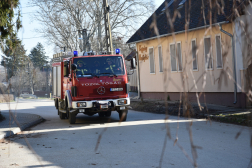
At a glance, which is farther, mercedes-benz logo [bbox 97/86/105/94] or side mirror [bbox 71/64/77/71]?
mercedes-benz logo [bbox 97/86/105/94]

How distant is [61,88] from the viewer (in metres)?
15.6

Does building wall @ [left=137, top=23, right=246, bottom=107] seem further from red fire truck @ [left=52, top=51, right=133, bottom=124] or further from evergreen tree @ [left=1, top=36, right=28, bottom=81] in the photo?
red fire truck @ [left=52, top=51, right=133, bottom=124]

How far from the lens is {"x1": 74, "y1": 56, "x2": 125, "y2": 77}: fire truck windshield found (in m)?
13.3

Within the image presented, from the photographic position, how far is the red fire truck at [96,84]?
12.9 metres

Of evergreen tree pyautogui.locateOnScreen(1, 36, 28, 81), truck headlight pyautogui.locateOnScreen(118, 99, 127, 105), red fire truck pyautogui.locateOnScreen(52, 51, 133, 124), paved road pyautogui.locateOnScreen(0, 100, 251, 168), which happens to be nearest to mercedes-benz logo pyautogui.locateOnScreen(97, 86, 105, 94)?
red fire truck pyautogui.locateOnScreen(52, 51, 133, 124)

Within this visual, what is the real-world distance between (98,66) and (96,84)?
2.60 feet

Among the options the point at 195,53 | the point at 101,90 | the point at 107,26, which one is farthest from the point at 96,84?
the point at 195,53

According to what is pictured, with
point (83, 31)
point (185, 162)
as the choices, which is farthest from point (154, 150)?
point (83, 31)

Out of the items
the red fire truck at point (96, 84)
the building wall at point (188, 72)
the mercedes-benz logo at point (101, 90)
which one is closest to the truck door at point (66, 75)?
the red fire truck at point (96, 84)

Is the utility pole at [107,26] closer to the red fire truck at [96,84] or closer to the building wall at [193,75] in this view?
the building wall at [193,75]

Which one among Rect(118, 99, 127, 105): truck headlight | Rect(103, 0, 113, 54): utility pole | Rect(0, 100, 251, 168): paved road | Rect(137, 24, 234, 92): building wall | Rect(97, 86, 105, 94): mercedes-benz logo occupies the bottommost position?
Rect(0, 100, 251, 168): paved road

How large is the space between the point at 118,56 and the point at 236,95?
6.63m

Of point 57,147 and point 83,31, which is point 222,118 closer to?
point 57,147

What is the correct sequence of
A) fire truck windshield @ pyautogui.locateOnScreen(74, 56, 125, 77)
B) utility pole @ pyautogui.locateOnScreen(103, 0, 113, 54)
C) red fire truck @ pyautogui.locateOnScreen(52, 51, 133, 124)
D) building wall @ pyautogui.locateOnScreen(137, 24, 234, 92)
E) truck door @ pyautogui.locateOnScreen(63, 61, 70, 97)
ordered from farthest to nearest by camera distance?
1. utility pole @ pyautogui.locateOnScreen(103, 0, 113, 54)
2. truck door @ pyautogui.locateOnScreen(63, 61, 70, 97)
3. fire truck windshield @ pyautogui.locateOnScreen(74, 56, 125, 77)
4. red fire truck @ pyautogui.locateOnScreen(52, 51, 133, 124)
5. building wall @ pyautogui.locateOnScreen(137, 24, 234, 92)
